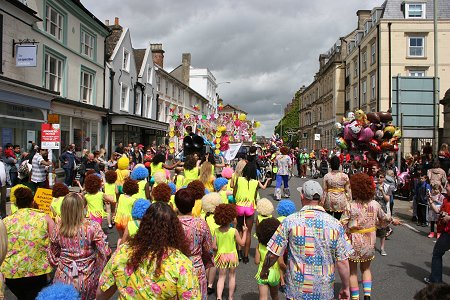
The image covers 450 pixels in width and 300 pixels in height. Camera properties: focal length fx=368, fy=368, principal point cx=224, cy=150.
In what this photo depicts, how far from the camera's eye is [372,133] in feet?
33.6

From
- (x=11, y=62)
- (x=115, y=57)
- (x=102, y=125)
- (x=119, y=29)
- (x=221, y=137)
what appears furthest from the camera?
(x=119, y=29)

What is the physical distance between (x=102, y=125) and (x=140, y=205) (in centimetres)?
2049

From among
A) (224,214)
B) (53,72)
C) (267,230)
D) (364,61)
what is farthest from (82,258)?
(364,61)

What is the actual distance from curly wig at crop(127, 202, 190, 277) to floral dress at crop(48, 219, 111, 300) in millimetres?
1153

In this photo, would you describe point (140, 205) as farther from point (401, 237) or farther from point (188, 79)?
point (188, 79)

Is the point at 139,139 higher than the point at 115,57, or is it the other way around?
the point at 115,57

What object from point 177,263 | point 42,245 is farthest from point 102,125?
point 177,263

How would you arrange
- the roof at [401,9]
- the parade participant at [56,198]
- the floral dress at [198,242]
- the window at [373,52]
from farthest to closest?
the window at [373,52] < the roof at [401,9] < the parade participant at [56,198] < the floral dress at [198,242]

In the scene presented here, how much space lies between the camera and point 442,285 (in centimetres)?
168

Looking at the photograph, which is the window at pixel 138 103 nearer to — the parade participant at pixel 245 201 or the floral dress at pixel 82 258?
the parade participant at pixel 245 201

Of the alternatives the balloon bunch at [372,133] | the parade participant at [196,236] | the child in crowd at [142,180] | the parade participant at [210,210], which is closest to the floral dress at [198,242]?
the parade participant at [196,236]

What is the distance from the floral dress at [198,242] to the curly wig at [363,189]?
213 cm

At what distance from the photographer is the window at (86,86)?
20.9m

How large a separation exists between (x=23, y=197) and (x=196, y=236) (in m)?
2.00
